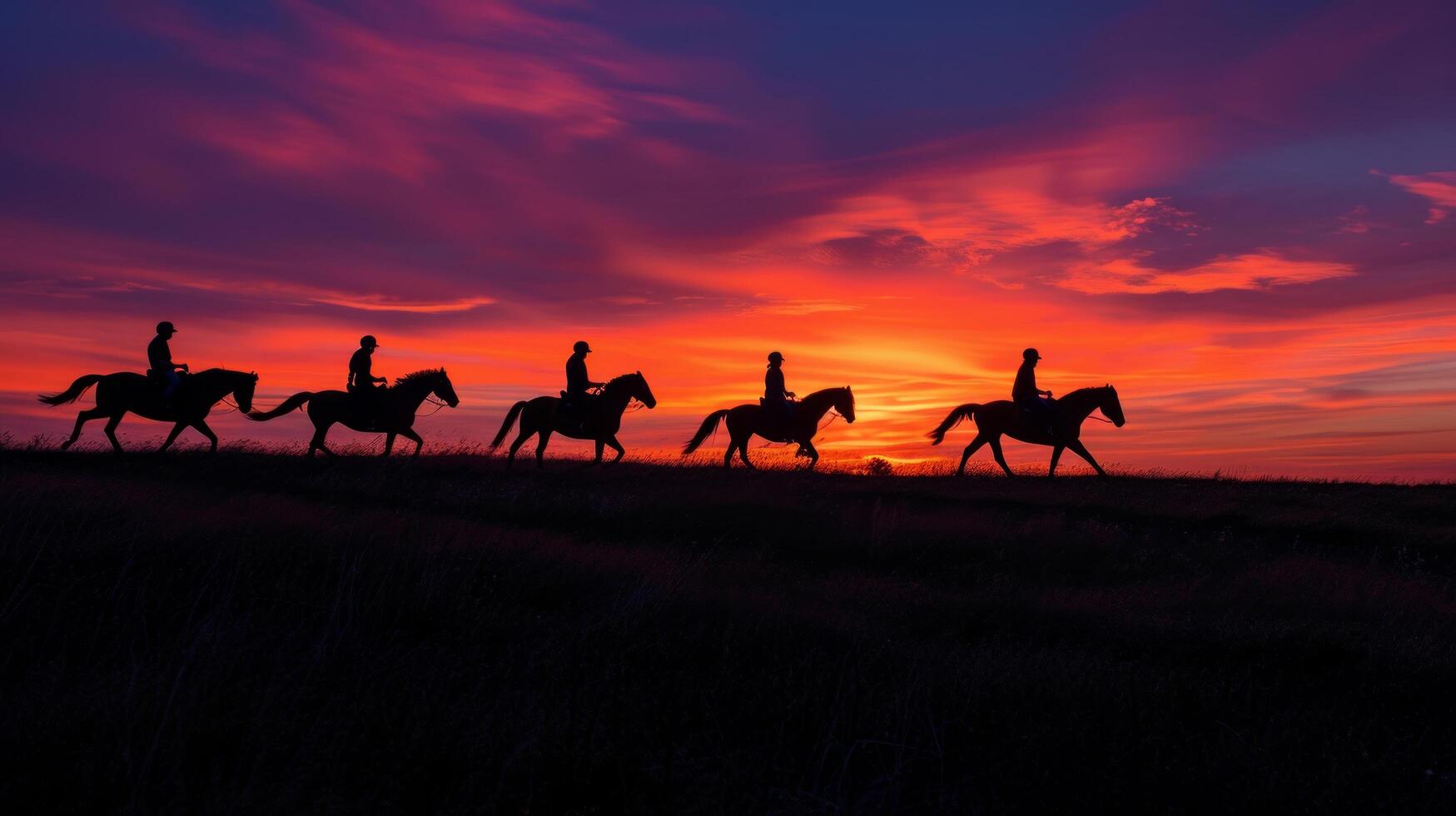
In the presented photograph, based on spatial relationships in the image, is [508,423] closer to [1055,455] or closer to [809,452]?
[809,452]

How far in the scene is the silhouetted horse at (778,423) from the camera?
2489 centimetres

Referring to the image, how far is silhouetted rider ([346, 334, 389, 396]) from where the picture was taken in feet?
75.9

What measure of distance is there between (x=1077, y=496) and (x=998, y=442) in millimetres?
4904

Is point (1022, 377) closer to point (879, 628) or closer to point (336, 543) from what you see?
point (879, 628)

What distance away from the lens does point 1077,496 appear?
20734mm

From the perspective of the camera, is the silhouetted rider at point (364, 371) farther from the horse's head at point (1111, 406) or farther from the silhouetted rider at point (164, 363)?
the horse's head at point (1111, 406)

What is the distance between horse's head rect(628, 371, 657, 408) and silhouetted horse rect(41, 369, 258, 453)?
947 cm

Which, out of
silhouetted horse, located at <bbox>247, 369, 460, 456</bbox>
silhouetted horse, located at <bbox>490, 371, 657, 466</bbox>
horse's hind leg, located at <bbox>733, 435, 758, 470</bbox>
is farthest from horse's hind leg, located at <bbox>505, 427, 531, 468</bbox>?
horse's hind leg, located at <bbox>733, 435, 758, 470</bbox>

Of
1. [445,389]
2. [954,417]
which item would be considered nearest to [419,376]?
[445,389]

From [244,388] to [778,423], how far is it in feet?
42.6

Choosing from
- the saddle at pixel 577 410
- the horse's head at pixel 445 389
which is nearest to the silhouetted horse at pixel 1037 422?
Answer: the saddle at pixel 577 410

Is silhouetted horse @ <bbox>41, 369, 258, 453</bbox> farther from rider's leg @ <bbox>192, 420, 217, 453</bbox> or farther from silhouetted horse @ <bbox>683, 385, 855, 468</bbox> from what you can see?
silhouetted horse @ <bbox>683, 385, 855, 468</bbox>

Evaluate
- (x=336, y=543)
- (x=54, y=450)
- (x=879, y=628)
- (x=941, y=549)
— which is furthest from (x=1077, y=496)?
(x=54, y=450)

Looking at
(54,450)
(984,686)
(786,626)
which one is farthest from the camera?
(54,450)
